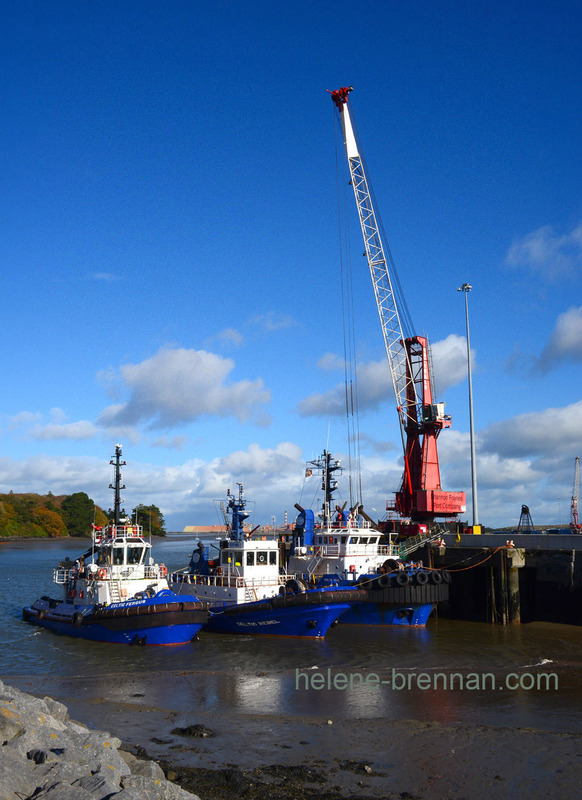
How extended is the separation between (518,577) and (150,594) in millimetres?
18472

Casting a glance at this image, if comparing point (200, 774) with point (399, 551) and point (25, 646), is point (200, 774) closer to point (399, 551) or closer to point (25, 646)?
point (25, 646)

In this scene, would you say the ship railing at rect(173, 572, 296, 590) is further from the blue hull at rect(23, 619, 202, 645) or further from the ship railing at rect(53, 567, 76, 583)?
the ship railing at rect(53, 567, 76, 583)

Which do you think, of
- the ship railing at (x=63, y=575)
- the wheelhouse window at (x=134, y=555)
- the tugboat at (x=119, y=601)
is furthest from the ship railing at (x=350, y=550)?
the ship railing at (x=63, y=575)

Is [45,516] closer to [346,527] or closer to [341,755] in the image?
[346,527]

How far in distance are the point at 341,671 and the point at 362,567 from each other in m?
12.9

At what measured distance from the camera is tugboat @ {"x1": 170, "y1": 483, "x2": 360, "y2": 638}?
2877 cm

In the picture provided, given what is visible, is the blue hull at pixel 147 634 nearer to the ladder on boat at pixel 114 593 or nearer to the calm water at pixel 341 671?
the calm water at pixel 341 671

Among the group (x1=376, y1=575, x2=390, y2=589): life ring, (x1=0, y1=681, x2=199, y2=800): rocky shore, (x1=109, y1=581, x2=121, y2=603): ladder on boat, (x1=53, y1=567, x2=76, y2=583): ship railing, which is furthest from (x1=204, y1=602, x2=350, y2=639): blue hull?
(x1=0, y1=681, x2=199, y2=800): rocky shore

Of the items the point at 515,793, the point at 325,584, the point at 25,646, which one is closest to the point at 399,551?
the point at 325,584

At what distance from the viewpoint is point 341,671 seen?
73.9 feet

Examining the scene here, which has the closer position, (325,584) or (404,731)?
(404,731)

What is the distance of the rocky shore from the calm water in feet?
20.0

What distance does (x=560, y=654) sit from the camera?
25.2 meters

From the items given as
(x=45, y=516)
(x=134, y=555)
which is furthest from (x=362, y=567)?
(x=45, y=516)
